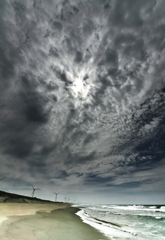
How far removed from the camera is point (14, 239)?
7.03 metres

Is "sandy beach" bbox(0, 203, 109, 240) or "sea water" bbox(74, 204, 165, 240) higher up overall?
"sandy beach" bbox(0, 203, 109, 240)

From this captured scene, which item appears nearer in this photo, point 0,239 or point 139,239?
point 0,239

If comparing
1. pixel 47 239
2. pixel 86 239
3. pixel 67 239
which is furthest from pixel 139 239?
pixel 47 239

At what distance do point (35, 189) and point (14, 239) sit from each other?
491 feet

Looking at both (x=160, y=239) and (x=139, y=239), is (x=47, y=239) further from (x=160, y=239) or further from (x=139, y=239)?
(x=160, y=239)

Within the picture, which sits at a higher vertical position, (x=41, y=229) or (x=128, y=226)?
(x=41, y=229)

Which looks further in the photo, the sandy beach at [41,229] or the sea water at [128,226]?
the sea water at [128,226]

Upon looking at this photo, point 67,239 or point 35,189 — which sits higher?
point 35,189

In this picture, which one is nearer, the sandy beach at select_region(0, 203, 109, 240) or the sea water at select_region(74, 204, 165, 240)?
the sandy beach at select_region(0, 203, 109, 240)

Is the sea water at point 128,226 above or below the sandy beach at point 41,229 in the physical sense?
below

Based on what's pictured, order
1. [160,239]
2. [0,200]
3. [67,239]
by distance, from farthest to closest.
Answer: [0,200]
[160,239]
[67,239]

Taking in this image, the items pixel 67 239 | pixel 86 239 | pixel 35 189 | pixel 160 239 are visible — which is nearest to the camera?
pixel 67 239

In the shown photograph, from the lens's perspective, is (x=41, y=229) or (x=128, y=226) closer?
(x=41, y=229)

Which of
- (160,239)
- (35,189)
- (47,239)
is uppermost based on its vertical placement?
(35,189)
